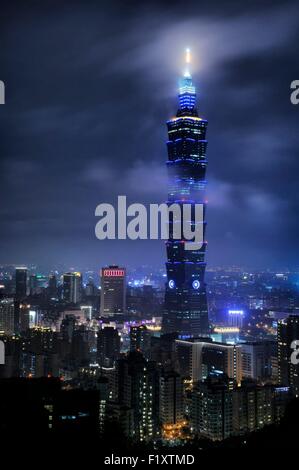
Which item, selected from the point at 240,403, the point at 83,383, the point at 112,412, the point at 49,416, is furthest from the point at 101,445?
the point at 83,383

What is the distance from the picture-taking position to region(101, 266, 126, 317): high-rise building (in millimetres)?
12270

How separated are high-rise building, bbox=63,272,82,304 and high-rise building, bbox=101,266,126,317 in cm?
57

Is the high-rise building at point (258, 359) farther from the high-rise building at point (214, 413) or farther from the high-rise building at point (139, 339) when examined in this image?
the high-rise building at point (214, 413)

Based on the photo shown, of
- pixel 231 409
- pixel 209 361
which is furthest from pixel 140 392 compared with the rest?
pixel 209 361

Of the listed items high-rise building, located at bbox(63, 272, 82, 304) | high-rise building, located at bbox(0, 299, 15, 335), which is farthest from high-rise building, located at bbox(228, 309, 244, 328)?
high-rise building, located at bbox(0, 299, 15, 335)

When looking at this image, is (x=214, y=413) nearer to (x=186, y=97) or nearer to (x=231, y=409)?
(x=231, y=409)

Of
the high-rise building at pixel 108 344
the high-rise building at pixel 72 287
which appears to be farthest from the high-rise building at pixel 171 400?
the high-rise building at pixel 72 287

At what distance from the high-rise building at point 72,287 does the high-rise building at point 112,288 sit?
57cm

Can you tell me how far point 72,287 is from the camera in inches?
502

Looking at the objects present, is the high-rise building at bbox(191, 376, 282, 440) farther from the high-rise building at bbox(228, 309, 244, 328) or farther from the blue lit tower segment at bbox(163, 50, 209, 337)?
the blue lit tower segment at bbox(163, 50, 209, 337)

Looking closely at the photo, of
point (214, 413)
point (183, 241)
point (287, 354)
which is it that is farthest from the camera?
point (183, 241)

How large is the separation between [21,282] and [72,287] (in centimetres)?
142

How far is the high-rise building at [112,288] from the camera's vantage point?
1227cm
